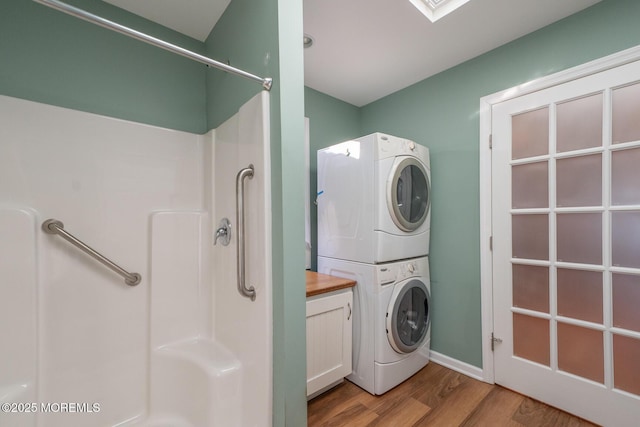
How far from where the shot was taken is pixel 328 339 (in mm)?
1694

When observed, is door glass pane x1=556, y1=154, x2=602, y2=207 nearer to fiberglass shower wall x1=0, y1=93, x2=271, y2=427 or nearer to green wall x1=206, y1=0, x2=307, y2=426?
green wall x1=206, y1=0, x2=307, y2=426

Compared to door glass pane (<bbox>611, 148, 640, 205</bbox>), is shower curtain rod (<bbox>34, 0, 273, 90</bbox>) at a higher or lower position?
higher

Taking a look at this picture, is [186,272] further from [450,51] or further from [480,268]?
[450,51]

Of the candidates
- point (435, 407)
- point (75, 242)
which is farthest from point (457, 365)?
point (75, 242)

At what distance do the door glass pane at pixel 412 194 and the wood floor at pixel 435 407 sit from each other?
121cm

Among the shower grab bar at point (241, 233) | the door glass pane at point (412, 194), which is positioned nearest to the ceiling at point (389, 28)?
the door glass pane at point (412, 194)

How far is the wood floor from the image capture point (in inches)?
58.8

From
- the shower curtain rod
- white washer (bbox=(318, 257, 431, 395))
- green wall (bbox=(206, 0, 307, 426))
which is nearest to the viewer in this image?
the shower curtain rod

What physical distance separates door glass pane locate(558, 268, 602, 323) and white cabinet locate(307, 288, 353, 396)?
1.32 m

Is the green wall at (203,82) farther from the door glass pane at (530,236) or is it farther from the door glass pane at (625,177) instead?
the door glass pane at (625,177)

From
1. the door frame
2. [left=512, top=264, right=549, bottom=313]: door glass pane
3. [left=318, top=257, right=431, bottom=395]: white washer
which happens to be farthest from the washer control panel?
[left=512, top=264, right=549, bottom=313]: door glass pane

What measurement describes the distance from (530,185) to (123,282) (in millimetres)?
2563

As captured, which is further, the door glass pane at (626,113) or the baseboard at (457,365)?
→ the baseboard at (457,365)

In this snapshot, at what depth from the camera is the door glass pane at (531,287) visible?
5.38ft
